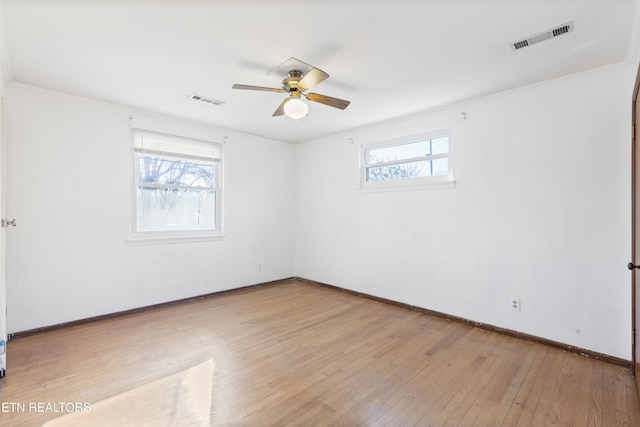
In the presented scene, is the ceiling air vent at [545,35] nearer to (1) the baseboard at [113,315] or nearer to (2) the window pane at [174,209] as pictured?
(2) the window pane at [174,209]

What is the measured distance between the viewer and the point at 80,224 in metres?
3.34

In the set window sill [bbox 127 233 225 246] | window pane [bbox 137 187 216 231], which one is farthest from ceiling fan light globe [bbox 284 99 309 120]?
window sill [bbox 127 233 225 246]

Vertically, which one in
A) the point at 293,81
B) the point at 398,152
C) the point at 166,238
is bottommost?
the point at 166,238

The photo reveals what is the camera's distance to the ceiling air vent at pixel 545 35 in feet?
6.79

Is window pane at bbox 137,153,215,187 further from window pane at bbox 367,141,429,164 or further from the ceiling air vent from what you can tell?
the ceiling air vent

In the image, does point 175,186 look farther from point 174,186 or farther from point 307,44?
point 307,44

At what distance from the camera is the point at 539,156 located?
9.62 ft

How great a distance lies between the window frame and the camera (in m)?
3.77

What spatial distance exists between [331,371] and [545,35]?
9.95 feet

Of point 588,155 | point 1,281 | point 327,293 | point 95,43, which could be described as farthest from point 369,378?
point 95,43

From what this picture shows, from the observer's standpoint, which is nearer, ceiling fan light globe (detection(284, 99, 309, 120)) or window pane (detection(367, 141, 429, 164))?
ceiling fan light globe (detection(284, 99, 309, 120))

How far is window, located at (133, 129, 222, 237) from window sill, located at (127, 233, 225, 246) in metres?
0.02

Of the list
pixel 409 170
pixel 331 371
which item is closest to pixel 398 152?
pixel 409 170

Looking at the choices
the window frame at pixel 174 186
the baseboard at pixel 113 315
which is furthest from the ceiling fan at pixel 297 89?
the baseboard at pixel 113 315
